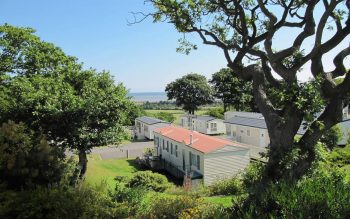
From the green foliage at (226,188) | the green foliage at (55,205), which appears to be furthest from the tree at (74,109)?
the green foliage at (226,188)

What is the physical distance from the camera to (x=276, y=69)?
971 cm

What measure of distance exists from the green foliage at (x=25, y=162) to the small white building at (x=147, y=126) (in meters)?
34.4

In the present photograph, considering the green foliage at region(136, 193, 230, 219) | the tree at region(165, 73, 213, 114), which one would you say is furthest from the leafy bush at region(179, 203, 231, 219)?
the tree at region(165, 73, 213, 114)

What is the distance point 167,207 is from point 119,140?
7.31 m

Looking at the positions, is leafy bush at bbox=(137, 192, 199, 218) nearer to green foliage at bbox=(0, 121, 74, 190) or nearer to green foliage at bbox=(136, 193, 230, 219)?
green foliage at bbox=(136, 193, 230, 219)

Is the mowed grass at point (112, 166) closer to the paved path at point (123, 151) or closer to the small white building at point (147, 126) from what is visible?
the paved path at point (123, 151)

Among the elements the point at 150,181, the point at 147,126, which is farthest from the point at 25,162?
the point at 147,126

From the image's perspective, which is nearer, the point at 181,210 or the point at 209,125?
the point at 181,210

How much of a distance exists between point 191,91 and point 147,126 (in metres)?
23.2

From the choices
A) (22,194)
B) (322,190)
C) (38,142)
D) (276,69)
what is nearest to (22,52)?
(38,142)

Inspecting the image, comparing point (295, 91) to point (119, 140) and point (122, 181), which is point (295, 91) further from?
point (122, 181)

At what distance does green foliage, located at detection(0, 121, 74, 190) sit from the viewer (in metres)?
9.60

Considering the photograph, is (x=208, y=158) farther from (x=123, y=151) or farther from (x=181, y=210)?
(x=181, y=210)

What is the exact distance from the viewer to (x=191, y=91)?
2672 inches
